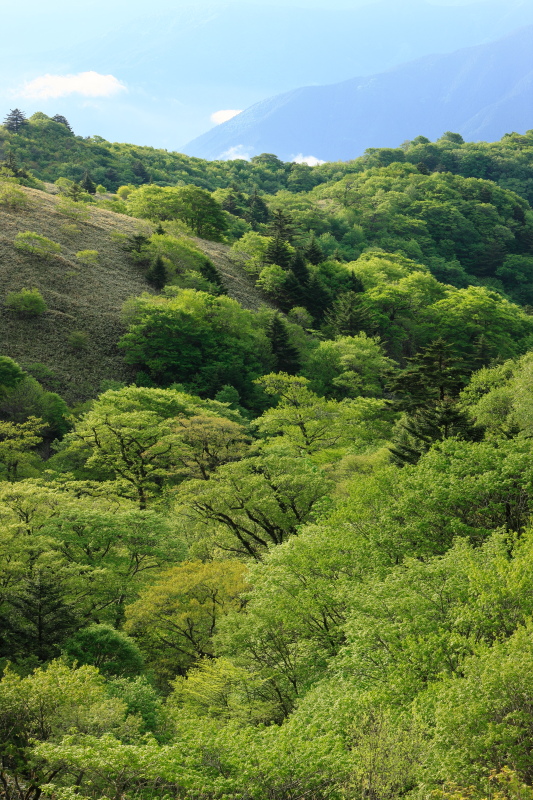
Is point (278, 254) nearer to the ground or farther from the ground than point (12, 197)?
nearer to the ground

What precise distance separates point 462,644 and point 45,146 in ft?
423

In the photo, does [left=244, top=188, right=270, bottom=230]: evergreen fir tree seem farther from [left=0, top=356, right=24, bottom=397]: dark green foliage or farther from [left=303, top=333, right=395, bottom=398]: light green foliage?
[left=0, top=356, right=24, bottom=397]: dark green foliage

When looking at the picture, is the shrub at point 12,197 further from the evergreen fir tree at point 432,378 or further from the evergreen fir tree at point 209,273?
the evergreen fir tree at point 432,378

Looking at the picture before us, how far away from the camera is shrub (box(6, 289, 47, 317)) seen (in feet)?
173

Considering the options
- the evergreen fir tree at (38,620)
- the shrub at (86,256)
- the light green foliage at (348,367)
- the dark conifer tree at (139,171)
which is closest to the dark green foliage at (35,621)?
the evergreen fir tree at (38,620)

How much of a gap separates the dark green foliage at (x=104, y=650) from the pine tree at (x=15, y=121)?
126355 mm

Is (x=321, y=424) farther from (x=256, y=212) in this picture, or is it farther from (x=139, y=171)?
(x=139, y=171)

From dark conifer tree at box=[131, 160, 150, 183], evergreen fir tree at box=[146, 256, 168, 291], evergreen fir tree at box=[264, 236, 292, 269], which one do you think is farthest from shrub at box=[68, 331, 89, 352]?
dark conifer tree at box=[131, 160, 150, 183]

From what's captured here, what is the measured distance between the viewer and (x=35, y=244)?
6178 cm

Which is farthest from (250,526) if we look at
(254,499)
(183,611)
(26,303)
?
(26,303)

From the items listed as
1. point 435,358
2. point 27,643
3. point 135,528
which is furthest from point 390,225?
point 27,643

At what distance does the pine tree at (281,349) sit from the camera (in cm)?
5903

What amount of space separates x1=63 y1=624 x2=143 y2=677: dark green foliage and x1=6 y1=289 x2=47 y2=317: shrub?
39871mm

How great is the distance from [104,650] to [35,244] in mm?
52254
